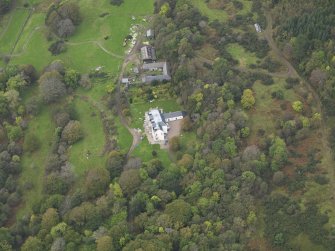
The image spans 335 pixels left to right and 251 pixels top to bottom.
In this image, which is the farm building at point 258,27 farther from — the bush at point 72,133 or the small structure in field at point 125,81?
the bush at point 72,133

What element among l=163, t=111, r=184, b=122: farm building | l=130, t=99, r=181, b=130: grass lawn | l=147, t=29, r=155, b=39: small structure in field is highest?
l=147, t=29, r=155, b=39: small structure in field

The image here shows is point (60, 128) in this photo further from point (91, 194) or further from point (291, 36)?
point (291, 36)

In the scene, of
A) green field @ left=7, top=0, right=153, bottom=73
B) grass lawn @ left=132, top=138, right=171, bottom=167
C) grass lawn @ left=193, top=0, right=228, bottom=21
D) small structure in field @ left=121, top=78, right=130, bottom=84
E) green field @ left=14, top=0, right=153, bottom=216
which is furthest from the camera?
green field @ left=7, top=0, right=153, bottom=73

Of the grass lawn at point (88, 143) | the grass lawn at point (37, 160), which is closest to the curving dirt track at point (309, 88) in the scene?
the grass lawn at point (88, 143)

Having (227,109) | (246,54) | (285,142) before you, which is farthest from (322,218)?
(246,54)

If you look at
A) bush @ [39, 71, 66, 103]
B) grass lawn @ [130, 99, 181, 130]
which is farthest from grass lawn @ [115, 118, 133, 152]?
bush @ [39, 71, 66, 103]

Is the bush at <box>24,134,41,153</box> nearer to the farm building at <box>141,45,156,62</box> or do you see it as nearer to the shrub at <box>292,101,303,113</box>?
the farm building at <box>141,45,156,62</box>
